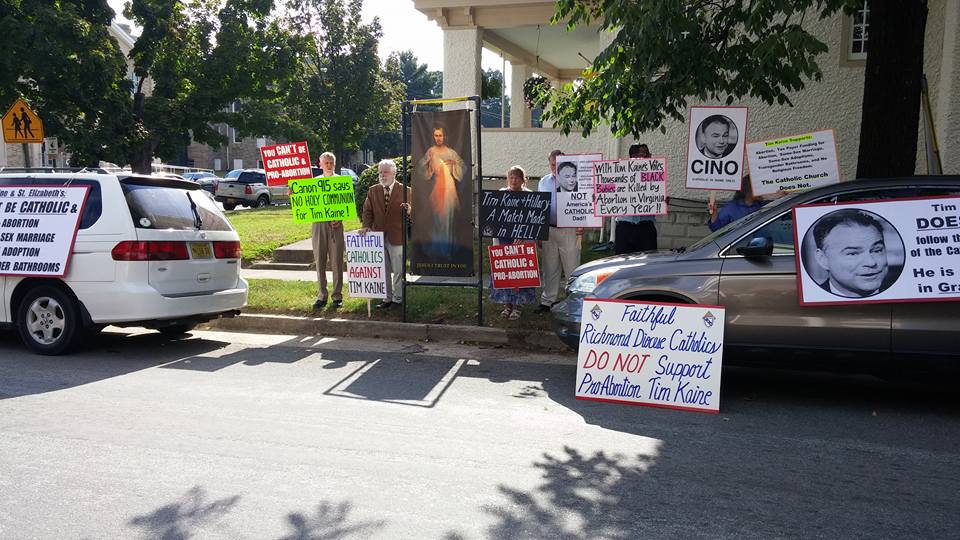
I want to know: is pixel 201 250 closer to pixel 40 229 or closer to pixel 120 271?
pixel 120 271

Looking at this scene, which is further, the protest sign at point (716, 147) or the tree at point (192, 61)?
the tree at point (192, 61)

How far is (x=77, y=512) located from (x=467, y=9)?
1249 centimetres

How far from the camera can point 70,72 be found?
66.0ft

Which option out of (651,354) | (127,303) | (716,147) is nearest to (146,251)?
(127,303)

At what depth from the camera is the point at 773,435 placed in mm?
5383

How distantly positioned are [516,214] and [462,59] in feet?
23.9

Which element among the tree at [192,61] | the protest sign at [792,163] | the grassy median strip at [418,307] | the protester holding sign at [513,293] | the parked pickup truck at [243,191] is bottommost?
the grassy median strip at [418,307]

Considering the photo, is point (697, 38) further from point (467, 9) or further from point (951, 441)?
point (467, 9)

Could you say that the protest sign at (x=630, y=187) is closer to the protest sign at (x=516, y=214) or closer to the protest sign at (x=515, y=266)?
the protest sign at (x=516, y=214)

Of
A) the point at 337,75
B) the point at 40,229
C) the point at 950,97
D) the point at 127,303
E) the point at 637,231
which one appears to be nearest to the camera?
the point at 127,303

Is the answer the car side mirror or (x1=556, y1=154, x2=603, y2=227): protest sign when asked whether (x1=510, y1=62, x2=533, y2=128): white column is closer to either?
(x1=556, y1=154, x2=603, y2=227): protest sign

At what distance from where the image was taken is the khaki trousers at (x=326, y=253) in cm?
1001

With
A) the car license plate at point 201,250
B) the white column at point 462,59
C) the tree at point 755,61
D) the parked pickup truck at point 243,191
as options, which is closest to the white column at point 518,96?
the white column at point 462,59

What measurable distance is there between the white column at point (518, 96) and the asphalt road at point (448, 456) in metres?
12.9
